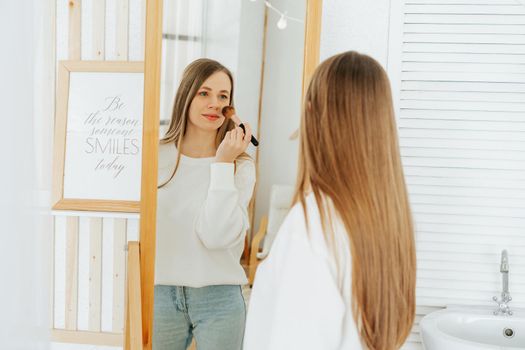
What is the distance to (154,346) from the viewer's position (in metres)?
1.68

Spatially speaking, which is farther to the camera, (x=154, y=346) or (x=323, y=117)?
(x=154, y=346)

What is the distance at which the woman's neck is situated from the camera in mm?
1628

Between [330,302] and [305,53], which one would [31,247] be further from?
[305,53]

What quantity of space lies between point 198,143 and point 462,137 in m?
0.84

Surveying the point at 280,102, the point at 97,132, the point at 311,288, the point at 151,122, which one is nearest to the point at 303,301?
the point at 311,288

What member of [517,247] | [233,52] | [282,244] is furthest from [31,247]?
[517,247]

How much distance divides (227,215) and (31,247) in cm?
61

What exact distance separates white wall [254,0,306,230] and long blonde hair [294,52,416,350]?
0.50 m

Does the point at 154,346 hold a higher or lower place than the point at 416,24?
lower

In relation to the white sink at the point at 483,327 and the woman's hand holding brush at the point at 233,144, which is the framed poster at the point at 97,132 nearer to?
the woman's hand holding brush at the point at 233,144

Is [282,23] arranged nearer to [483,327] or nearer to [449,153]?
[449,153]

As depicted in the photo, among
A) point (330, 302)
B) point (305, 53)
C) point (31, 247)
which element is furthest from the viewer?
point (305, 53)

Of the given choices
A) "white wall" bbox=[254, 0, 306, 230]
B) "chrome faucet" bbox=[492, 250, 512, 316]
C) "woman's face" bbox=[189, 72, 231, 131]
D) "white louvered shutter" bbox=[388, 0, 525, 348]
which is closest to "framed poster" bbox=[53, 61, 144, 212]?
"woman's face" bbox=[189, 72, 231, 131]

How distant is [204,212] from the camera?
5.33 feet
